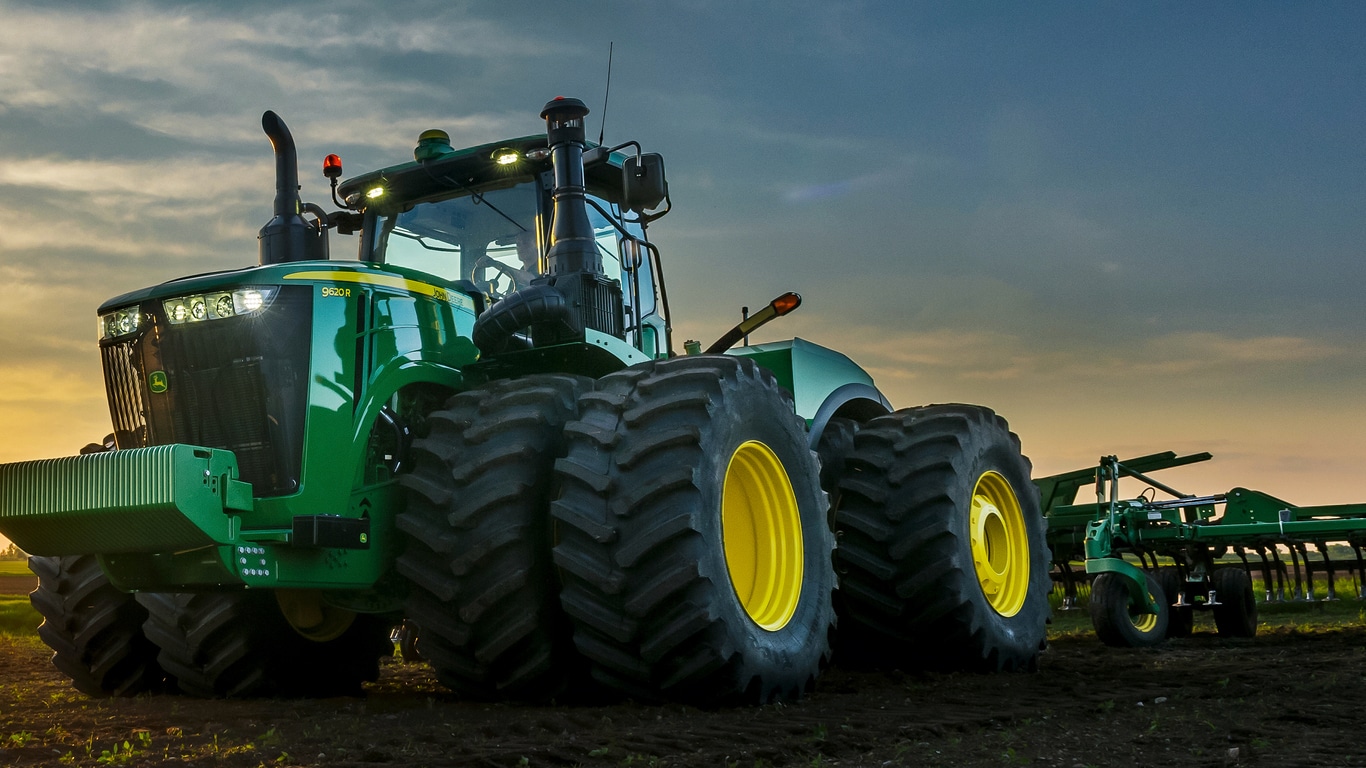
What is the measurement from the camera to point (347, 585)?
603 cm

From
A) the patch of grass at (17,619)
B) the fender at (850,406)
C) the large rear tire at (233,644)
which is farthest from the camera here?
the patch of grass at (17,619)

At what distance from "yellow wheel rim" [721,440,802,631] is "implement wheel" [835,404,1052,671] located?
134cm

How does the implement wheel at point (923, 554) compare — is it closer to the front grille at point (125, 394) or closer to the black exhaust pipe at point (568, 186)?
the black exhaust pipe at point (568, 186)

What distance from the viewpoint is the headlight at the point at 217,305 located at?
620 cm

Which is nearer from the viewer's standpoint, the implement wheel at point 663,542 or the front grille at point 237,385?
the implement wheel at point 663,542

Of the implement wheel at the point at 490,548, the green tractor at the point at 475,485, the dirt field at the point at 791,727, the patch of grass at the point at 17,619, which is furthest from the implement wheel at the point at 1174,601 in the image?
the patch of grass at the point at 17,619

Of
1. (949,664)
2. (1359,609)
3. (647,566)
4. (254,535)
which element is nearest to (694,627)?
(647,566)

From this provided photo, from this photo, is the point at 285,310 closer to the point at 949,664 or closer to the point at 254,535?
the point at 254,535

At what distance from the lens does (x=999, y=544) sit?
9047 millimetres

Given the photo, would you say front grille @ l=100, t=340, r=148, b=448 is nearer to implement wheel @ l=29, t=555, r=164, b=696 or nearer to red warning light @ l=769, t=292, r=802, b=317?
implement wheel @ l=29, t=555, r=164, b=696

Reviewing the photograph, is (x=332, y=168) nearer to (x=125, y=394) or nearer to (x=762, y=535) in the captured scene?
(x=125, y=394)

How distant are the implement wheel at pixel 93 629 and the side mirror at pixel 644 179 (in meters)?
3.68

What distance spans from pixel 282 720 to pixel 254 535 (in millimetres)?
905

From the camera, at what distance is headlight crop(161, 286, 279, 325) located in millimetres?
6199
